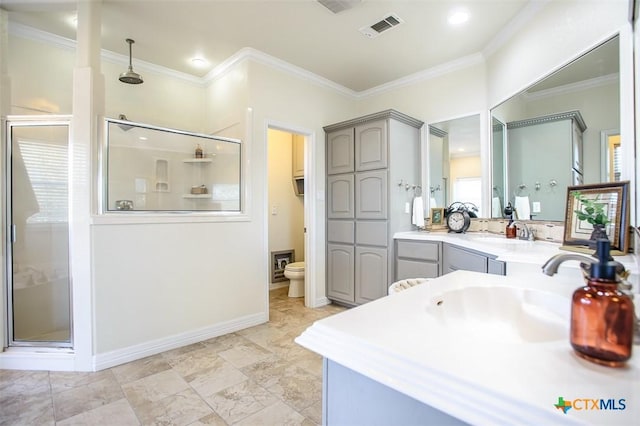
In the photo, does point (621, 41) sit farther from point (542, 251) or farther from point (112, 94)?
point (112, 94)

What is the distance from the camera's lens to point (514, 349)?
567 mm

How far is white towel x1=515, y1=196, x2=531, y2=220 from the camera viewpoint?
8.34ft

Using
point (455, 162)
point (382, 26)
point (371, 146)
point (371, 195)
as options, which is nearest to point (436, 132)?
point (455, 162)

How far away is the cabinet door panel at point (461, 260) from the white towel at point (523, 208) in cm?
63

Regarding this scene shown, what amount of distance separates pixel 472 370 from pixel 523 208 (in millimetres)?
2575

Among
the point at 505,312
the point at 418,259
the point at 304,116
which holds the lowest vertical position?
the point at 418,259

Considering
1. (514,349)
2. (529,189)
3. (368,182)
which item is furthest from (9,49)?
(529,189)

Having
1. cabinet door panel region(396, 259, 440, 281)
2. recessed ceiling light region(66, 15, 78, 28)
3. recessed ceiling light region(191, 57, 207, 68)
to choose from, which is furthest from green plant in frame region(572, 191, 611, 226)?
recessed ceiling light region(66, 15, 78, 28)

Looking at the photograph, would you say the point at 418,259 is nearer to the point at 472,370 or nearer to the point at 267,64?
the point at 267,64

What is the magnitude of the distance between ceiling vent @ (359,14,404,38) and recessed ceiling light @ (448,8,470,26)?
397mm

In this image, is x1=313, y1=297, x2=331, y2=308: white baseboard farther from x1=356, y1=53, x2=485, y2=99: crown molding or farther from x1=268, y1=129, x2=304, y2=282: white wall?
x1=356, y1=53, x2=485, y2=99: crown molding

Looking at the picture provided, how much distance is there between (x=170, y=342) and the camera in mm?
2531

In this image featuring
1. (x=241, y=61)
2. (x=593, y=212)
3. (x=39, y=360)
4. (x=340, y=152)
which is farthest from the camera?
(x=340, y=152)

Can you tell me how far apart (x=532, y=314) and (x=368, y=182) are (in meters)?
2.47
